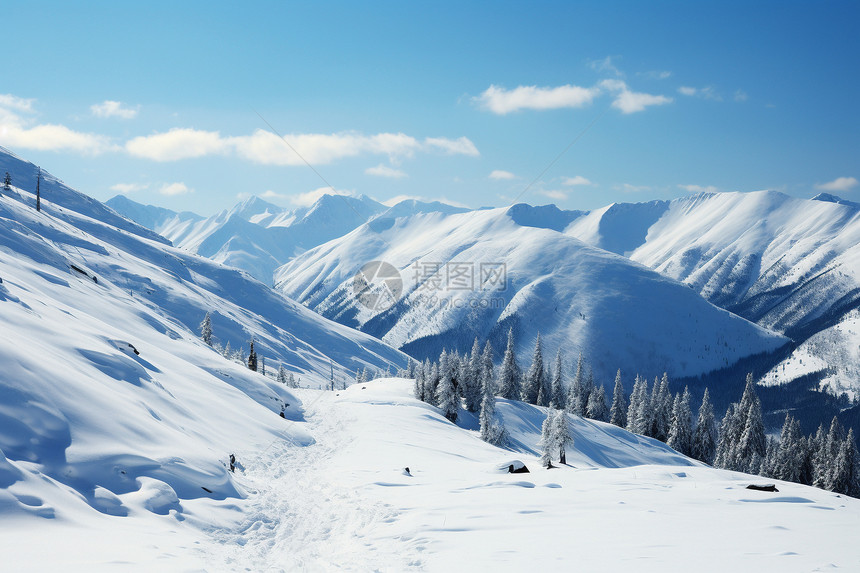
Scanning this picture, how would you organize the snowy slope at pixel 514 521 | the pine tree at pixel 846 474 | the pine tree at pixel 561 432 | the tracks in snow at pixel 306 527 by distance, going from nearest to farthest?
the snowy slope at pixel 514 521 < the tracks in snow at pixel 306 527 < the pine tree at pixel 561 432 < the pine tree at pixel 846 474

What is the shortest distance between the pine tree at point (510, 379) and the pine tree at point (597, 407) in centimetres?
1659

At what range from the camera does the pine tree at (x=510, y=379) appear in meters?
88.5

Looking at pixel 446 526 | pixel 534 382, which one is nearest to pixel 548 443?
pixel 446 526

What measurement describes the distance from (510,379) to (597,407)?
22.1 m

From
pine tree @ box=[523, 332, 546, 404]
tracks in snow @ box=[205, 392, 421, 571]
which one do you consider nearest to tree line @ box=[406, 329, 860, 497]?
pine tree @ box=[523, 332, 546, 404]

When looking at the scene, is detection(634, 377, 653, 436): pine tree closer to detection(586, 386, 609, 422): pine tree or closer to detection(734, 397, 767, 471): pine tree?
detection(586, 386, 609, 422): pine tree

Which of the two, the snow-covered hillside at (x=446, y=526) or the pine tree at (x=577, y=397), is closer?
the snow-covered hillside at (x=446, y=526)

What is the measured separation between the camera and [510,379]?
8931 cm

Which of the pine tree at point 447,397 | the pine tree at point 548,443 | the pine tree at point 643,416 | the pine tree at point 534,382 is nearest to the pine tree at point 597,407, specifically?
the pine tree at point 643,416

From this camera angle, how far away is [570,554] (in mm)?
11750

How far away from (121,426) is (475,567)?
1383 centimetres

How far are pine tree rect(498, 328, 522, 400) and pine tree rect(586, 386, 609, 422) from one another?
16.6 meters

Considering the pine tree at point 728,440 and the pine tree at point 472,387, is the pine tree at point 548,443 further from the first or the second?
the pine tree at point 728,440

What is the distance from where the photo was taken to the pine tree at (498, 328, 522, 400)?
290 ft
